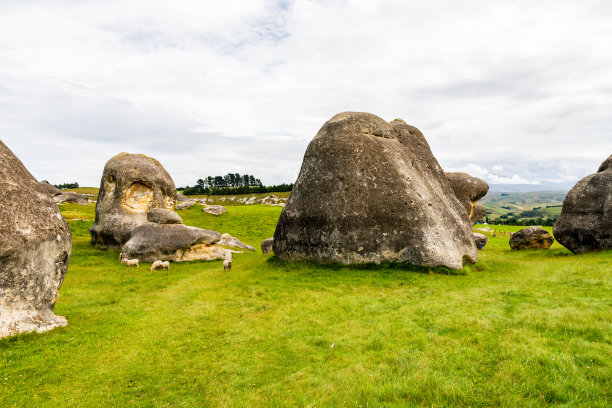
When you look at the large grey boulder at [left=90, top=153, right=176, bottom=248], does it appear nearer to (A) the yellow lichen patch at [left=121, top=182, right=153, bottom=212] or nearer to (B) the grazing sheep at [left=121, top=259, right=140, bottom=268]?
(A) the yellow lichen patch at [left=121, top=182, right=153, bottom=212]

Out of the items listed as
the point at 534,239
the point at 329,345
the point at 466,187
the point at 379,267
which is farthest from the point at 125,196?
the point at 534,239

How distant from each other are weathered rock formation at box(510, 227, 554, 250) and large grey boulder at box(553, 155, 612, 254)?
588 cm

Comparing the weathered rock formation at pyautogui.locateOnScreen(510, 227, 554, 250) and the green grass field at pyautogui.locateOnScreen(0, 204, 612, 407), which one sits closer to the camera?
the green grass field at pyautogui.locateOnScreen(0, 204, 612, 407)

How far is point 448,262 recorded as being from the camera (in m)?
17.9

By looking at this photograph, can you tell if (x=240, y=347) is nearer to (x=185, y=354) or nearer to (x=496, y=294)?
(x=185, y=354)

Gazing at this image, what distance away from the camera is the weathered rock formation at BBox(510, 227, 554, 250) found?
102ft

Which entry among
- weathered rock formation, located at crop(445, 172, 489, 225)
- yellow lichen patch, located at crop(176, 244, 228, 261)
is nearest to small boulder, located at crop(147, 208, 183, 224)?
yellow lichen patch, located at crop(176, 244, 228, 261)

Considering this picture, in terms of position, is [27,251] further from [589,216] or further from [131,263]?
[589,216]

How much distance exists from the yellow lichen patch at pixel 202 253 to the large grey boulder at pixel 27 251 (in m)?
13.3

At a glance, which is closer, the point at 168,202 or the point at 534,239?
the point at 534,239

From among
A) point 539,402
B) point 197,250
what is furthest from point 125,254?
point 539,402

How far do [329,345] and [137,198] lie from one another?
26.4 m

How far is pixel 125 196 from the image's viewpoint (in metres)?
29.3

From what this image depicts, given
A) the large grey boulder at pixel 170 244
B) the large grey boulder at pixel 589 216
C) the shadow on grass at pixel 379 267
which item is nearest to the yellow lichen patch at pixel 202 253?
the large grey boulder at pixel 170 244
